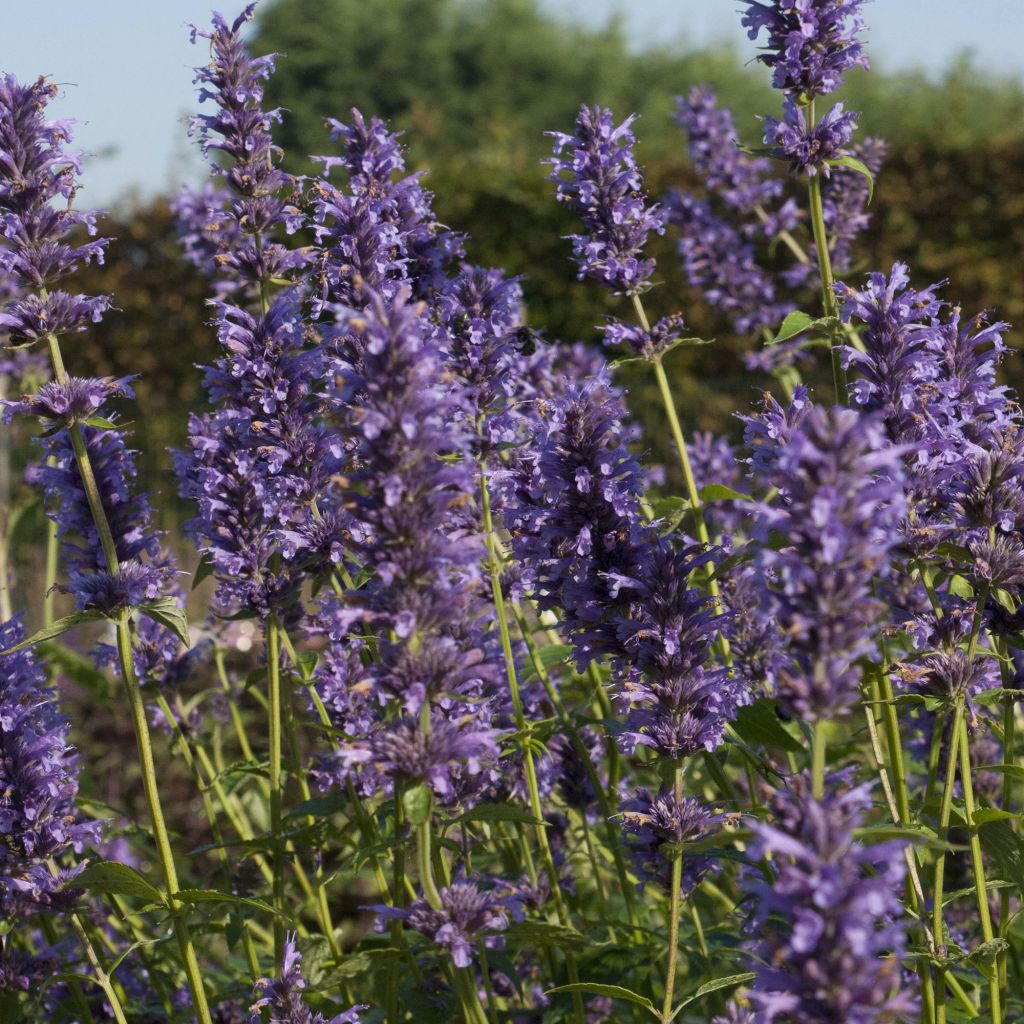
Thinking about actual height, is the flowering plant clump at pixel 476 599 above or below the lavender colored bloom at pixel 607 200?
below

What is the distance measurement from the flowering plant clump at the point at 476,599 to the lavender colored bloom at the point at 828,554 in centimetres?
6

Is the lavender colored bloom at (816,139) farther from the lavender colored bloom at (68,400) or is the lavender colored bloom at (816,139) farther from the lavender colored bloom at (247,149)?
the lavender colored bloom at (68,400)

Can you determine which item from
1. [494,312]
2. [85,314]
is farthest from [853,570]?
[85,314]

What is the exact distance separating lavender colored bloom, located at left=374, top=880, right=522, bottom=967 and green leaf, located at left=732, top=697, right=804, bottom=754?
0.79 metres

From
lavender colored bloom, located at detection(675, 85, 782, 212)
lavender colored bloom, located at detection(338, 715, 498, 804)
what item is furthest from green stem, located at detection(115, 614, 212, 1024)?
lavender colored bloom, located at detection(675, 85, 782, 212)

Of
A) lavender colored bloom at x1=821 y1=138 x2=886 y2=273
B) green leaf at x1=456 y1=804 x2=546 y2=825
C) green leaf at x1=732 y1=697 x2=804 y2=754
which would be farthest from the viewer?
lavender colored bloom at x1=821 y1=138 x2=886 y2=273

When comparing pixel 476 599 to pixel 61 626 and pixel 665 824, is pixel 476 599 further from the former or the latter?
pixel 61 626

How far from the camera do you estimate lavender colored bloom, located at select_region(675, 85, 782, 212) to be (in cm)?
730

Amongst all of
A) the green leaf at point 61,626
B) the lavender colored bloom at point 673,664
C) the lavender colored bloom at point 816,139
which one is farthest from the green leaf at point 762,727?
the green leaf at point 61,626

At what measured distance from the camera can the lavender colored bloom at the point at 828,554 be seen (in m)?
1.93

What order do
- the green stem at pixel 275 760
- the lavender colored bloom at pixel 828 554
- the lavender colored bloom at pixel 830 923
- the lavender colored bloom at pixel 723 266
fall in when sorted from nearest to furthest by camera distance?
the lavender colored bloom at pixel 830 923, the lavender colored bloom at pixel 828 554, the green stem at pixel 275 760, the lavender colored bloom at pixel 723 266

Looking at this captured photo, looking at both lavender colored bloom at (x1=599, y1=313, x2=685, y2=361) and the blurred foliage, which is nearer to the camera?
lavender colored bloom at (x1=599, y1=313, x2=685, y2=361)

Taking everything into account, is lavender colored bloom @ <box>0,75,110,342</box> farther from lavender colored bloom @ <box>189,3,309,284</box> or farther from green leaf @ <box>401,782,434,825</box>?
green leaf @ <box>401,782,434,825</box>

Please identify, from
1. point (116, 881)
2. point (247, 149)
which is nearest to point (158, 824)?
point (116, 881)
